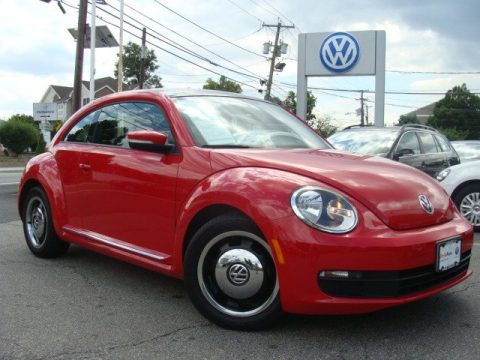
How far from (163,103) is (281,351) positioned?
1976 millimetres

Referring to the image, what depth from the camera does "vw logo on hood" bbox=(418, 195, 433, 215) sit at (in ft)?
10.4

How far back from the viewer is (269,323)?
3.08 m

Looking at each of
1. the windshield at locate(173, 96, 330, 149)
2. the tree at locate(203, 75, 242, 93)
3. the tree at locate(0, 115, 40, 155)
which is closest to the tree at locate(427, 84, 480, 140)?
the tree at locate(203, 75, 242, 93)

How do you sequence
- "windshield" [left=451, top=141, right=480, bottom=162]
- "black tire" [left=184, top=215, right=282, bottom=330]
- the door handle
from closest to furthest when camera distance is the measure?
"black tire" [left=184, top=215, right=282, bottom=330], the door handle, "windshield" [left=451, top=141, right=480, bottom=162]

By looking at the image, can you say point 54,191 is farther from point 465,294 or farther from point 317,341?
point 465,294

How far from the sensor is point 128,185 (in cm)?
384

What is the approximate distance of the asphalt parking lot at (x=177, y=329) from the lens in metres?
2.88

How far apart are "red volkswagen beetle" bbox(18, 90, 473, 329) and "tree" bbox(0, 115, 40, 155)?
3443 centimetres

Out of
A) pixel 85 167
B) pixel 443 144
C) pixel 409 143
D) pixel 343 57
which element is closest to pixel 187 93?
pixel 85 167

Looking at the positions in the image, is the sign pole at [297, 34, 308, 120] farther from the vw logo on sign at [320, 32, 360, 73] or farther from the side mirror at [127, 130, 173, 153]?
the side mirror at [127, 130, 173, 153]

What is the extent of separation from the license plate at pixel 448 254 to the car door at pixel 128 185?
65.6 inches

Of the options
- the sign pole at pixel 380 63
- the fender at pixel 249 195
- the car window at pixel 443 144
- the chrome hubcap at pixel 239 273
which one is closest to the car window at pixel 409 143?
the car window at pixel 443 144

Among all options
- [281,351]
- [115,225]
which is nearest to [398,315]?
[281,351]

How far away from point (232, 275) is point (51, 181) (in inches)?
92.0
